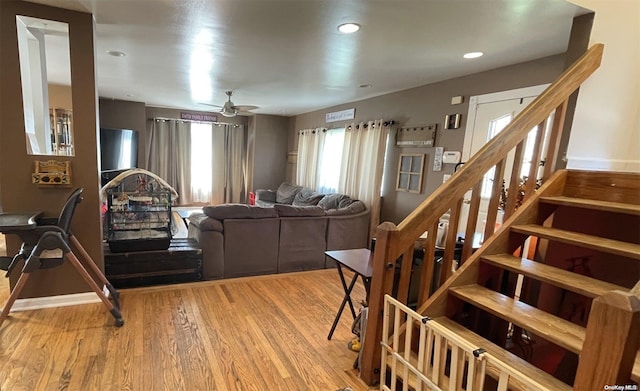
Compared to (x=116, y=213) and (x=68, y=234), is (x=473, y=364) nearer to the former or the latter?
(x=68, y=234)

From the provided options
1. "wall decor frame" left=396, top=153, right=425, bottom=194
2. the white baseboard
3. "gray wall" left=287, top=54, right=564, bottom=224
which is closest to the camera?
the white baseboard

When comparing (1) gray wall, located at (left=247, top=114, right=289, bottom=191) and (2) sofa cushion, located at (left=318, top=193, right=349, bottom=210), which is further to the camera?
(1) gray wall, located at (left=247, top=114, right=289, bottom=191)

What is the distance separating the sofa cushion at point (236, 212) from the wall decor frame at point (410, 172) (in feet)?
6.28

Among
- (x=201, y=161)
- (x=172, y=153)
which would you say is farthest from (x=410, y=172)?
(x=172, y=153)

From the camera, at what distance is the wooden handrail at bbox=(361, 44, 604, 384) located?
1.68 meters

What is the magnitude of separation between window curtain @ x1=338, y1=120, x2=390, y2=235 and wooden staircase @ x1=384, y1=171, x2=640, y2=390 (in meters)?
2.83

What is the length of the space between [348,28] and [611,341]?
2320mm

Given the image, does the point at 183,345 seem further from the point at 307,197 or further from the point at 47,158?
the point at 307,197

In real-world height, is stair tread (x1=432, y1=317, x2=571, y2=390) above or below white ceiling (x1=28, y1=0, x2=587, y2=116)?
below

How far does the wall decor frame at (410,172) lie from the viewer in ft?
13.6

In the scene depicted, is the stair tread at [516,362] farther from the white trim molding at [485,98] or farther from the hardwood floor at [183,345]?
the white trim molding at [485,98]

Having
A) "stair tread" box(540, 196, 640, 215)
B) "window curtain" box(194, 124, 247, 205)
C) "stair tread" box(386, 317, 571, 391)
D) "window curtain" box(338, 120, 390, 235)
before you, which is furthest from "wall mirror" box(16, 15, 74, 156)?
"window curtain" box(194, 124, 247, 205)

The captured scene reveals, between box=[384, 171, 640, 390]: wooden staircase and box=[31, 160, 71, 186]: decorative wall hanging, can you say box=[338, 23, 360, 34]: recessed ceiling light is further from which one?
box=[31, 160, 71, 186]: decorative wall hanging

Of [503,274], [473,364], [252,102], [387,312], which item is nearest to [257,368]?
[387,312]
